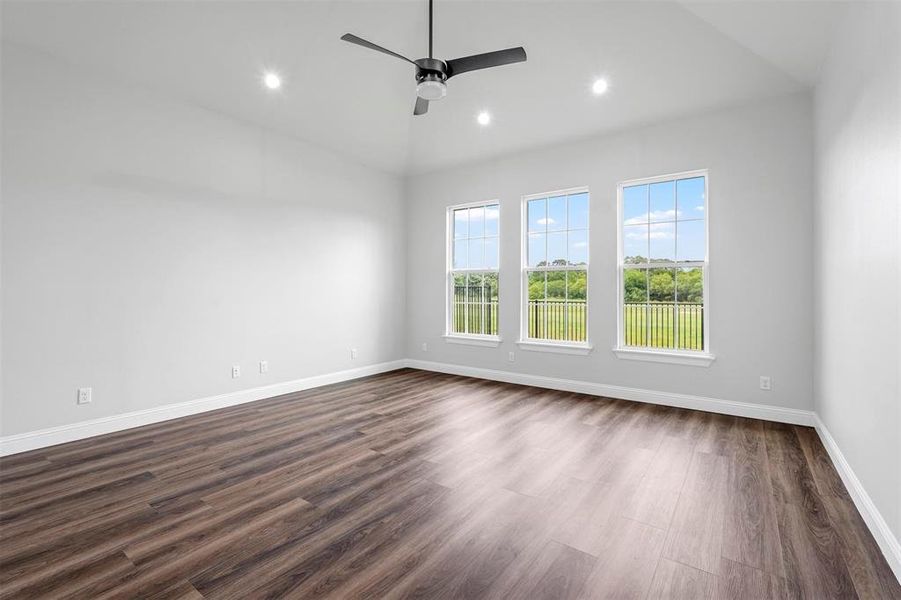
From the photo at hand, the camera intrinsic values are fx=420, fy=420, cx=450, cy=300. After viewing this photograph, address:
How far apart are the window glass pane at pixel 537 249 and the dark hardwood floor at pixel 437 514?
92.6 inches

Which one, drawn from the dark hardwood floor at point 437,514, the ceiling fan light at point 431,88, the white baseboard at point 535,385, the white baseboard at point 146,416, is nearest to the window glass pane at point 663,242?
the white baseboard at point 535,385

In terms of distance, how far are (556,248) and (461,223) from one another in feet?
5.23

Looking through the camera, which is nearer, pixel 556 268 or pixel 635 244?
pixel 635 244

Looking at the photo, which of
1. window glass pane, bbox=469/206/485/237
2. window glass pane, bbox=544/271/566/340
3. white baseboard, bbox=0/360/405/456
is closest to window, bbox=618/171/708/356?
window glass pane, bbox=544/271/566/340

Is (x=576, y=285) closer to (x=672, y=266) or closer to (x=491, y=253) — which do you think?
(x=672, y=266)

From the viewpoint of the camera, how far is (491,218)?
5973mm

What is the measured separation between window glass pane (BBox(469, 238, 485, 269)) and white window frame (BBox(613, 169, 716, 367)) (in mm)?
1921

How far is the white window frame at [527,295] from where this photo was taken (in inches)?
197

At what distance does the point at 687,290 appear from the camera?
445cm

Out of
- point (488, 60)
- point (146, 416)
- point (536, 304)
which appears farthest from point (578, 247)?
point (146, 416)

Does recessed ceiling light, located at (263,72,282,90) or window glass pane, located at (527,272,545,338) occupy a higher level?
recessed ceiling light, located at (263,72,282,90)

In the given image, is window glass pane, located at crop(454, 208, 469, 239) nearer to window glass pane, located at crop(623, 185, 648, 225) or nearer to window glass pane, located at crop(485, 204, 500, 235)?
window glass pane, located at crop(485, 204, 500, 235)

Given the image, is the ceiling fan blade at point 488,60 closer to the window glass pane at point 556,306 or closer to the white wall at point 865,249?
the white wall at point 865,249

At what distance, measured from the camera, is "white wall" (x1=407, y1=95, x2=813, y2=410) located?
3.83 metres
